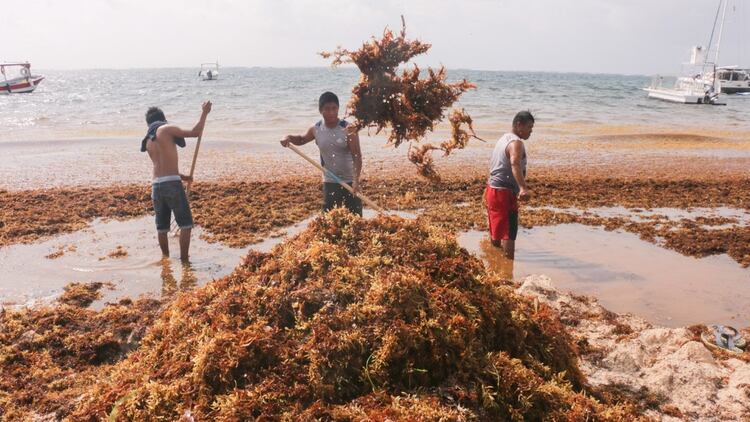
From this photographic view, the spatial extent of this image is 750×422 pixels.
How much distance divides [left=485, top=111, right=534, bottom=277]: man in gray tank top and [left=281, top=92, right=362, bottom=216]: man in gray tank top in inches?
69.5

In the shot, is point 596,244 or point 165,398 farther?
point 596,244

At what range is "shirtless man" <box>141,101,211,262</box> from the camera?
20.9ft

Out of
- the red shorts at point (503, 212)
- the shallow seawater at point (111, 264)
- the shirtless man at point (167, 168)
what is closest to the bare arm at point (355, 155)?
the shallow seawater at point (111, 264)

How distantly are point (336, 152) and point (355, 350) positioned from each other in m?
3.20

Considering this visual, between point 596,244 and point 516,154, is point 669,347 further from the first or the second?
point 596,244

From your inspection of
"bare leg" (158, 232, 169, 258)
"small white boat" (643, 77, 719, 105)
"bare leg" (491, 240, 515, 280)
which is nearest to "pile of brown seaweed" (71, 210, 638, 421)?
"bare leg" (491, 240, 515, 280)

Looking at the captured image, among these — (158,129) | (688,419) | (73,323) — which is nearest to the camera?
(688,419)

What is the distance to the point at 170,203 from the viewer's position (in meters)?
6.58

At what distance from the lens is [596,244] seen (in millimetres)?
7699

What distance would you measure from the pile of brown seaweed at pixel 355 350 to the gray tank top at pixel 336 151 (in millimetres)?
2274

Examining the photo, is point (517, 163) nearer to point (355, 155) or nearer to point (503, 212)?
point (503, 212)

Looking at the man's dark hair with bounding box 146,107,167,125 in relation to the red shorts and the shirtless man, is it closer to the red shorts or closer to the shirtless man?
the shirtless man

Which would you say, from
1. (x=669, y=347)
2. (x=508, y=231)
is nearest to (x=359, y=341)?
(x=669, y=347)

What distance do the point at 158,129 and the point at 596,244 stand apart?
250 inches
